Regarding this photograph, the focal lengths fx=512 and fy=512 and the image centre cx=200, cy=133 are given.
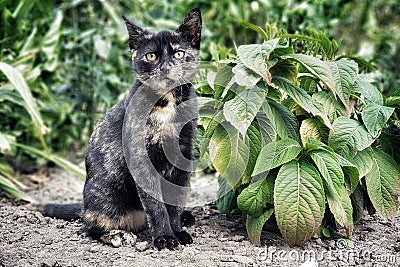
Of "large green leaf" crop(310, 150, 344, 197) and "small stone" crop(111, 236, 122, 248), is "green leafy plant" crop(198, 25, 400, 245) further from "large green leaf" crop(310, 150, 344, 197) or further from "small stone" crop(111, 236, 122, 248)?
"small stone" crop(111, 236, 122, 248)

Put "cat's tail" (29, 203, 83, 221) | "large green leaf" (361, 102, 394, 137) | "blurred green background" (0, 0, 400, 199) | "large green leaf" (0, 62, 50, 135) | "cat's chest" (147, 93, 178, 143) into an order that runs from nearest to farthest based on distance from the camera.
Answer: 1. "large green leaf" (361, 102, 394, 137)
2. "cat's chest" (147, 93, 178, 143)
3. "cat's tail" (29, 203, 83, 221)
4. "large green leaf" (0, 62, 50, 135)
5. "blurred green background" (0, 0, 400, 199)

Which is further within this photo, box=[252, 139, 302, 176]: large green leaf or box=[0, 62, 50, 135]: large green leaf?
box=[0, 62, 50, 135]: large green leaf

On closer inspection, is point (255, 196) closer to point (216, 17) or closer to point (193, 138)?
point (193, 138)

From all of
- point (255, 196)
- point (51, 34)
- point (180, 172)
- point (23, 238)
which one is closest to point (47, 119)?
point (51, 34)

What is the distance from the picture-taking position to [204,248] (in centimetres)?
234

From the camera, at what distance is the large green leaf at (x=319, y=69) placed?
2180 mm

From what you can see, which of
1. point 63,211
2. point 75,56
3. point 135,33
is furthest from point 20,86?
point 75,56

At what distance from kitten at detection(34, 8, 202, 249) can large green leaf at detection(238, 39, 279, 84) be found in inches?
13.7

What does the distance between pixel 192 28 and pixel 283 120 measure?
630mm

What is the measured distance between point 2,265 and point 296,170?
1324 millimetres

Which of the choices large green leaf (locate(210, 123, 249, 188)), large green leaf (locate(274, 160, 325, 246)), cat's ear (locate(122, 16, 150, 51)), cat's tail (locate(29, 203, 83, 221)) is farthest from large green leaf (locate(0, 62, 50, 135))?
large green leaf (locate(274, 160, 325, 246))

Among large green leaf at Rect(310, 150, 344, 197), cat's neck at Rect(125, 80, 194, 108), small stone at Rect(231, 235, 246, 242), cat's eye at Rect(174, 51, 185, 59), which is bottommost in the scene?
small stone at Rect(231, 235, 246, 242)

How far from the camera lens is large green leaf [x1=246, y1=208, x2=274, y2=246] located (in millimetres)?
2311

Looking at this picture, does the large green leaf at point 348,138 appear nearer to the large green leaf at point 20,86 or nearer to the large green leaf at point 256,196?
the large green leaf at point 256,196
